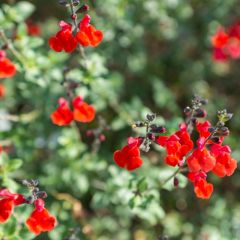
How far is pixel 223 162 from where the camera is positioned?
3.04 metres

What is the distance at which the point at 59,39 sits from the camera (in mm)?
3283

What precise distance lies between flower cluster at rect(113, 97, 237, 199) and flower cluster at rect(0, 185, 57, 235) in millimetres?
591

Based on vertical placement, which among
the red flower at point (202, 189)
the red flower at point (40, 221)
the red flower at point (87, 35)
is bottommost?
the red flower at point (40, 221)

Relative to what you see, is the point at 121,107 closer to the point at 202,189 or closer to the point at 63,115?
the point at 63,115

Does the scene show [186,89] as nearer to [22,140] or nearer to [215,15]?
[215,15]

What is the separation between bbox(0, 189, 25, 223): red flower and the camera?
10.0 feet

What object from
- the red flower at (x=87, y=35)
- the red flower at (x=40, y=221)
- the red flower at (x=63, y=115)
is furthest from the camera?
the red flower at (x=63, y=115)

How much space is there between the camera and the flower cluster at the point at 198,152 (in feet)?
9.57

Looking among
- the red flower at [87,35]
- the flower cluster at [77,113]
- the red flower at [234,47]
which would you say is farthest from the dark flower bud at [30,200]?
the red flower at [234,47]

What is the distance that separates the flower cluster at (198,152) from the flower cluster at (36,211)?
23.3 inches

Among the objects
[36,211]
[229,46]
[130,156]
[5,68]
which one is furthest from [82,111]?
[229,46]

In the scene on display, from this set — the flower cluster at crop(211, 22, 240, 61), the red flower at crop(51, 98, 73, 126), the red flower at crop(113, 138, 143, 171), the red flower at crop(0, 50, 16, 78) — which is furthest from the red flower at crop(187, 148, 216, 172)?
the flower cluster at crop(211, 22, 240, 61)

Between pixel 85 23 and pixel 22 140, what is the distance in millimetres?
1526

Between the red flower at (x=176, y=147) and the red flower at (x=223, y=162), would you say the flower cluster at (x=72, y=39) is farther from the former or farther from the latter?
the red flower at (x=223, y=162)
